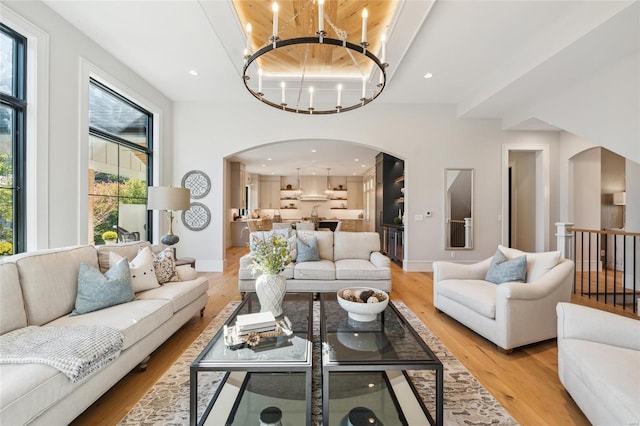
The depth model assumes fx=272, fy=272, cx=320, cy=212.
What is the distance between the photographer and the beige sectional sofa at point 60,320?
1248 mm

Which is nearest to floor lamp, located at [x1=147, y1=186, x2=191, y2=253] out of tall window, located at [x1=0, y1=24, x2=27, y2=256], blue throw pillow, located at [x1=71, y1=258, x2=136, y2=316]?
tall window, located at [x1=0, y1=24, x2=27, y2=256]

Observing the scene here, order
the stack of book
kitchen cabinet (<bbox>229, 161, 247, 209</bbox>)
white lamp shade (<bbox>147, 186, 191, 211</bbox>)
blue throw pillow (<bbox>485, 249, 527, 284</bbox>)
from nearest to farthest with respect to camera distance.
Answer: the stack of book
blue throw pillow (<bbox>485, 249, 527, 284</bbox>)
white lamp shade (<bbox>147, 186, 191, 211</bbox>)
kitchen cabinet (<bbox>229, 161, 247, 209</bbox>)

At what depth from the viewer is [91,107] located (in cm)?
348

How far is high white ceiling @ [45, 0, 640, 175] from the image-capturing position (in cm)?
272

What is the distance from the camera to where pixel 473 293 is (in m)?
2.67

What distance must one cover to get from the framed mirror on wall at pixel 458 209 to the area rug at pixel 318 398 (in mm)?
3500

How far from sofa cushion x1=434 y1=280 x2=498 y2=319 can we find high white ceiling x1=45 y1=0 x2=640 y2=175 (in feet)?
8.93

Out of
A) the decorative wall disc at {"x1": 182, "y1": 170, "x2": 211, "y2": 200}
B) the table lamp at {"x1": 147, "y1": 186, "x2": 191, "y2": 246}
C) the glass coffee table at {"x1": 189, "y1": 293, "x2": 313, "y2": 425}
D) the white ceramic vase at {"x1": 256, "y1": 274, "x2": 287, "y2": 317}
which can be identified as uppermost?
the decorative wall disc at {"x1": 182, "y1": 170, "x2": 211, "y2": 200}

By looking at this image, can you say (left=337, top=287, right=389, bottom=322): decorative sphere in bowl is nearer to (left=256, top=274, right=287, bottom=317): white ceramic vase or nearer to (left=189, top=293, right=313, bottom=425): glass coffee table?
(left=189, top=293, right=313, bottom=425): glass coffee table

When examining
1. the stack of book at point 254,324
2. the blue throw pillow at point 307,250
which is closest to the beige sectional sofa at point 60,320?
the stack of book at point 254,324

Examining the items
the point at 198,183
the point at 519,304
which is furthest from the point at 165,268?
the point at 519,304

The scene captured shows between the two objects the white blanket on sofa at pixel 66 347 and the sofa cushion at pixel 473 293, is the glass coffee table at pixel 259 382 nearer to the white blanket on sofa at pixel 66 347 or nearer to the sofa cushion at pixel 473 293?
the white blanket on sofa at pixel 66 347

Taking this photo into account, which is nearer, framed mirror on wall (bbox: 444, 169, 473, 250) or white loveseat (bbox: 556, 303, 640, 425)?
white loveseat (bbox: 556, 303, 640, 425)

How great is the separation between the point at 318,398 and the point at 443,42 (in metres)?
3.91
